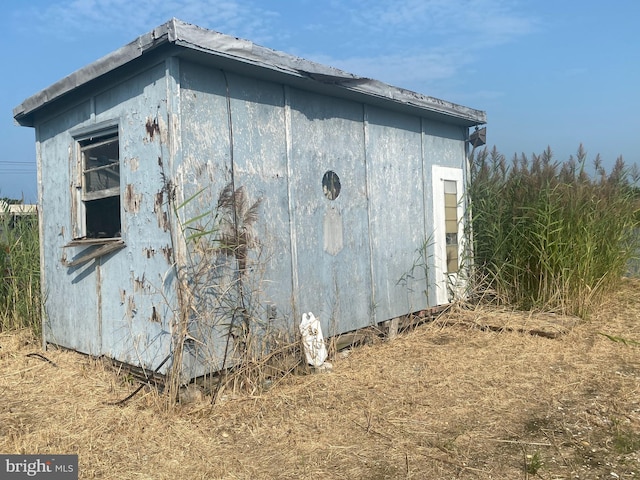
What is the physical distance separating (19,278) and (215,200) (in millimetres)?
3662

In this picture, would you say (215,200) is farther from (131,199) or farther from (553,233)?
(553,233)

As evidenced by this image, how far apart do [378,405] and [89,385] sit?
2549mm

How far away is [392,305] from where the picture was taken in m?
6.05

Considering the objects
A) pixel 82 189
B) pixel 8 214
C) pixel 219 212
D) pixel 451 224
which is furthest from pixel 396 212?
pixel 8 214

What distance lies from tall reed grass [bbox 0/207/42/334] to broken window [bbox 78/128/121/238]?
1610 mm

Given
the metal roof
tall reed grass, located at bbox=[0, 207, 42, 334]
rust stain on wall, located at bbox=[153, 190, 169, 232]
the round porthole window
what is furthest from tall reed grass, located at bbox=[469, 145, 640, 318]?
tall reed grass, located at bbox=[0, 207, 42, 334]

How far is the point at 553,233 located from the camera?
6.36 metres

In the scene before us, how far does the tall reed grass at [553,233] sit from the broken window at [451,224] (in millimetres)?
304

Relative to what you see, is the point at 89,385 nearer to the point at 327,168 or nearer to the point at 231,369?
the point at 231,369

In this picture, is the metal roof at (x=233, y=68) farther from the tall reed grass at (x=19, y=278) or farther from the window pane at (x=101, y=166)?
the tall reed grass at (x=19, y=278)

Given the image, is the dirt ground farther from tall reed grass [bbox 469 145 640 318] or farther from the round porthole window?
the round porthole window

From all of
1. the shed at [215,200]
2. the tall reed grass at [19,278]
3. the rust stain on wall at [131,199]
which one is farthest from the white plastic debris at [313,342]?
the tall reed grass at [19,278]

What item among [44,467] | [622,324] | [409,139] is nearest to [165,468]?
[44,467]

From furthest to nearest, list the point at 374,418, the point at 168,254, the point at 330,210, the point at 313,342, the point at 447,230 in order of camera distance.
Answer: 1. the point at 447,230
2. the point at 330,210
3. the point at 313,342
4. the point at 168,254
5. the point at 374,418
